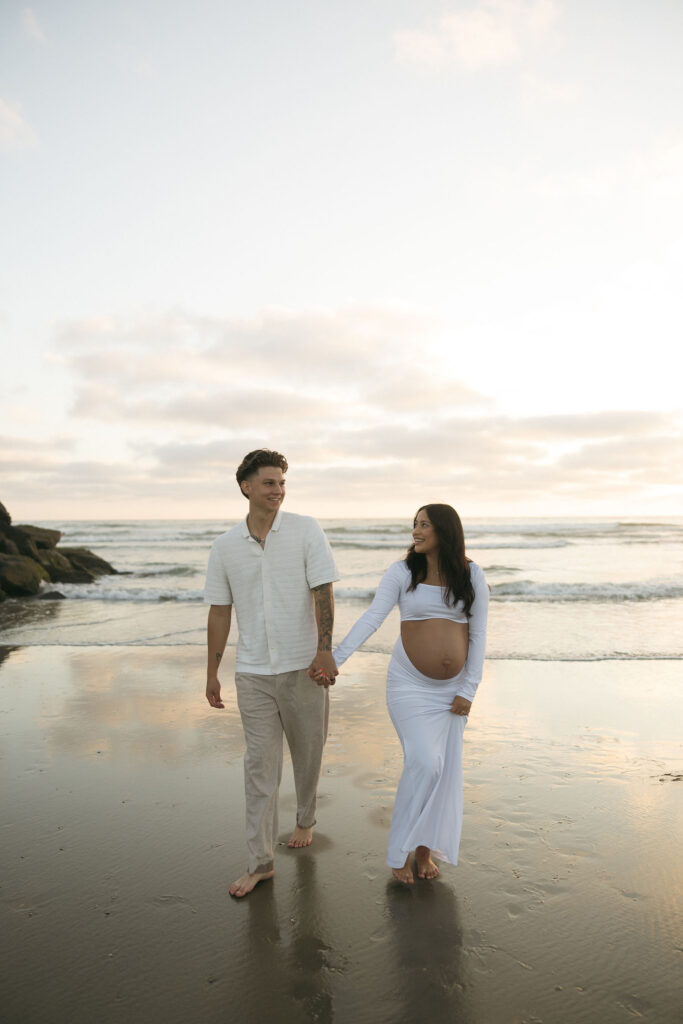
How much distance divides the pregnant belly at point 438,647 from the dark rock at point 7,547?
740 inches

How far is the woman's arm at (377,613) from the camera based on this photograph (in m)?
3.75

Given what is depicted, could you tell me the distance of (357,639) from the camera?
149 inches

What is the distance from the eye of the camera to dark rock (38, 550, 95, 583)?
20.5 m

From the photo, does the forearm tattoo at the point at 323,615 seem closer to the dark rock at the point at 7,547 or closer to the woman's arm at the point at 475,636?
the woman's arm at the point at 475,636

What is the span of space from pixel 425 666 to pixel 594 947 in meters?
1.49

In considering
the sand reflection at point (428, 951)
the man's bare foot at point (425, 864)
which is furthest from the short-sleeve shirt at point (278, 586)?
the sand reflection at point (428, 951)

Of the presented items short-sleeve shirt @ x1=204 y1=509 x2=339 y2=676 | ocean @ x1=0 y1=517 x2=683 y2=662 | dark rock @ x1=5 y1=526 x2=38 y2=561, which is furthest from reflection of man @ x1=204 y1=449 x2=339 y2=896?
dark rock @ x1=5 y1=526 x2=38 y2=561

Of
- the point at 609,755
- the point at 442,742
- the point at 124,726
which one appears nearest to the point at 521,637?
the point at 609,755

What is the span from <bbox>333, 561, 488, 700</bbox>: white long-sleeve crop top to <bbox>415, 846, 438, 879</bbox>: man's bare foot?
2.92 ft

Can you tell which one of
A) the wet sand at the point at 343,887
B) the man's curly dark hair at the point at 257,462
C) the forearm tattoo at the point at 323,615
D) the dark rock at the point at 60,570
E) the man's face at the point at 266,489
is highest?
the man's curly dark hair at the point at 257,462

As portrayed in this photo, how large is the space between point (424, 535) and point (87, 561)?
22536mm

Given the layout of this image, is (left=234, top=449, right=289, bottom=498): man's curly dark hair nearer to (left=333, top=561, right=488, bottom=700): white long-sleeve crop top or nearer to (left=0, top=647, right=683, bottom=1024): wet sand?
(left=333, top=561, right=488, bottom=700): white long-sleeve crop top

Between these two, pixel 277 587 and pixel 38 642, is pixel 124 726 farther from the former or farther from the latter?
pixel 38 642

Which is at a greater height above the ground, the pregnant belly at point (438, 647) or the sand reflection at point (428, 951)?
the pregnant belly at point (438, 647)
